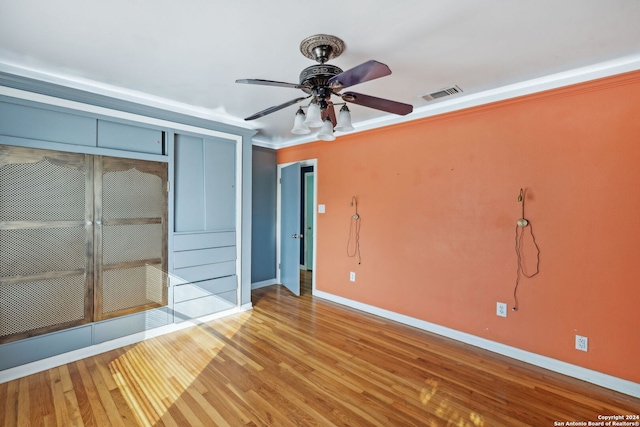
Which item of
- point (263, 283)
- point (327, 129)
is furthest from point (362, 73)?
point (263, 283)

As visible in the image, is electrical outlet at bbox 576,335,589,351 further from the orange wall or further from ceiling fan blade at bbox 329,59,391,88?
ceiling fan blade at bbox 329,59,391,88

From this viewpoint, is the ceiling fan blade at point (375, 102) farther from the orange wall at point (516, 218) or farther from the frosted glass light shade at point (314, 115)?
the orange wall at point (516, 218)

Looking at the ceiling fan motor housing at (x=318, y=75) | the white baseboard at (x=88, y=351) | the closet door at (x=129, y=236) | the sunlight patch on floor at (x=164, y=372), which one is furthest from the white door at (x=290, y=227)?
the ceiling fan motor housing at (x=318, y=75)

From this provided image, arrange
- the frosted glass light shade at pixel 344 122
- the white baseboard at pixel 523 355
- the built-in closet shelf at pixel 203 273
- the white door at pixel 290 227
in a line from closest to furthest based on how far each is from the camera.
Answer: the frosted glass light shade at pixel 344 122, the white baseboard at pixel 523 355, the built-in closet shelf at pixel 203 273, the white door at pixel 290 227

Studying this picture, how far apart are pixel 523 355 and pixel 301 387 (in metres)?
1.98

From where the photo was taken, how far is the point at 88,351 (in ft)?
8.63

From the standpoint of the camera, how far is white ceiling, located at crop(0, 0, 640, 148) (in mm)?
1594

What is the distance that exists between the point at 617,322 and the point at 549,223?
838 millimetres

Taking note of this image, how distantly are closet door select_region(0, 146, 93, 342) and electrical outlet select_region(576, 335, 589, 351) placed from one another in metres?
4.14

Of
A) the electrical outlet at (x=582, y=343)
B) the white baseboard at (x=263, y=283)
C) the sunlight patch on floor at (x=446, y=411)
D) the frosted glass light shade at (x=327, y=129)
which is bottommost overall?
the sunlight patch on floor at (x=446, y=411)

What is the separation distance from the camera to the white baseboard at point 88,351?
2.30m

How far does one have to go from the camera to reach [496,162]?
2.74m

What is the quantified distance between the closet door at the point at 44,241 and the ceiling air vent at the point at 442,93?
10.4 ft

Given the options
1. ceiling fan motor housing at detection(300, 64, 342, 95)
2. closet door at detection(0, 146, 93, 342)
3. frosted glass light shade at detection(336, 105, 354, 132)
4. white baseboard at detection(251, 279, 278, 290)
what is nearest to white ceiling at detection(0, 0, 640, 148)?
ceiling fan motor housing at detection(300, 64, 342, 95)
